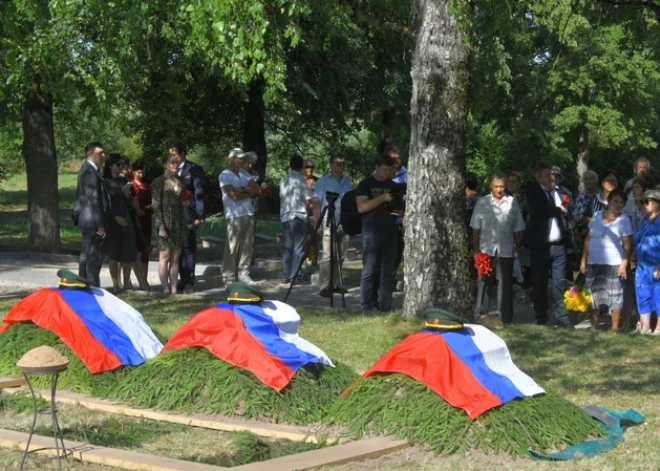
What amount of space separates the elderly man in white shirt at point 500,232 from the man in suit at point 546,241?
0.24 m

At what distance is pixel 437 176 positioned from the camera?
12586 millimetres

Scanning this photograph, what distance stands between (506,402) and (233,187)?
9.23m

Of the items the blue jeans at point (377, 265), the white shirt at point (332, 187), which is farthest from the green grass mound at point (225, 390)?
the white shirt at point (332, 187)

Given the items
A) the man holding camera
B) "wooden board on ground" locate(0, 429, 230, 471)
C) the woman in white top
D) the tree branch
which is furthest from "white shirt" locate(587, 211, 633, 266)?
"wooden board on ground" locate(0, 429, 230, 471)

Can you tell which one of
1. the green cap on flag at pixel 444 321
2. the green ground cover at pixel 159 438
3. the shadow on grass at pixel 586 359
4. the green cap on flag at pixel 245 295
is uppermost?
the green cap on flag at pixel 245 295

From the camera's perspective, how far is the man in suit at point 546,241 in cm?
1383

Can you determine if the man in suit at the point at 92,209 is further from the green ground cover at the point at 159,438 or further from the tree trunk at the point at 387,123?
the tree trunk at the point at 387,123

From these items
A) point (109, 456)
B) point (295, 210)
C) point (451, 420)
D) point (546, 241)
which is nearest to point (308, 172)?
point (295, 210)

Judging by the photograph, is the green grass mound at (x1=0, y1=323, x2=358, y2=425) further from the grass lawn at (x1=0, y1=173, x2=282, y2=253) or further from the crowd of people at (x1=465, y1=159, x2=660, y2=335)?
the grass lawn at (x1=0, y1=173, x2=282, y2=253)

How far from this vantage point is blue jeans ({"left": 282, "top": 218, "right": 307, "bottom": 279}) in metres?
17.6

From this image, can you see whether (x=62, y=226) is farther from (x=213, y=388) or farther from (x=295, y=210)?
(x=213, y=388)

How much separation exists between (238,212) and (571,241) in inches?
185

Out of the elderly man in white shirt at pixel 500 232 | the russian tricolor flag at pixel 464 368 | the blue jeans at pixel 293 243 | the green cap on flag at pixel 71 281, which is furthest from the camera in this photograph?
the blue jeans at pixel 293 243

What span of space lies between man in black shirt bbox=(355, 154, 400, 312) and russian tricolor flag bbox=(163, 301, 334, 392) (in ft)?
16.2
